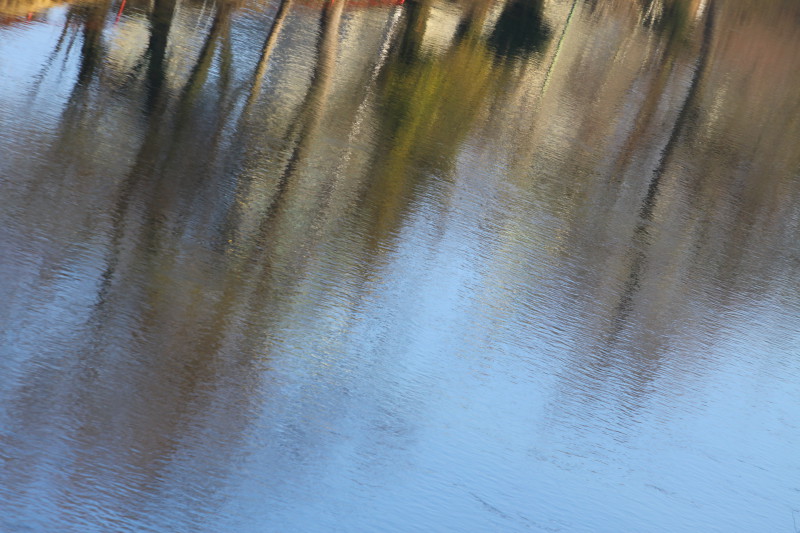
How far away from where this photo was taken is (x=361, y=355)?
9000 mm

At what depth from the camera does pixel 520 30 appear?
26.8 meters

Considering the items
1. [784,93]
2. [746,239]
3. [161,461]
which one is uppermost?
[784,93]

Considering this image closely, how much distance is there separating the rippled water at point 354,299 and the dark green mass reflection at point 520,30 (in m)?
4.60

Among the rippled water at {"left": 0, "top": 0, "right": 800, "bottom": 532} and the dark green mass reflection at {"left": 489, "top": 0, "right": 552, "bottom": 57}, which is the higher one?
the dark green mass reflection at {"left": 489, "top": 0, "right": 552, "bottom": 57}

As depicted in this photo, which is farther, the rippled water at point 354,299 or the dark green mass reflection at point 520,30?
the dark green mass reflection at point 520,30

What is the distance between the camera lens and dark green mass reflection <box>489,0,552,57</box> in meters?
24.0

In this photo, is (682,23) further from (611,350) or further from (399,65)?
(611,350)

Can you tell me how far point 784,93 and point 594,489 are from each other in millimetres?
24650

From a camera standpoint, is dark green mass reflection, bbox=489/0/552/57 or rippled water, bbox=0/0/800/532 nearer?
rippled water, bbox=0/0/800/532

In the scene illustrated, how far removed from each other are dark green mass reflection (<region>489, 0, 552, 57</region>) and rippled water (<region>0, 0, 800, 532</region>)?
4.60m

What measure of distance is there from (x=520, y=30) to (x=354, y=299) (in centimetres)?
1837

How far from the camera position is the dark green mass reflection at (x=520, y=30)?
24.0 metres

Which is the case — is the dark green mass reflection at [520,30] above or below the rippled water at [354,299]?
above

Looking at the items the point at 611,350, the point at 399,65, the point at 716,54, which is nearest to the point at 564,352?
the point at 611,350
